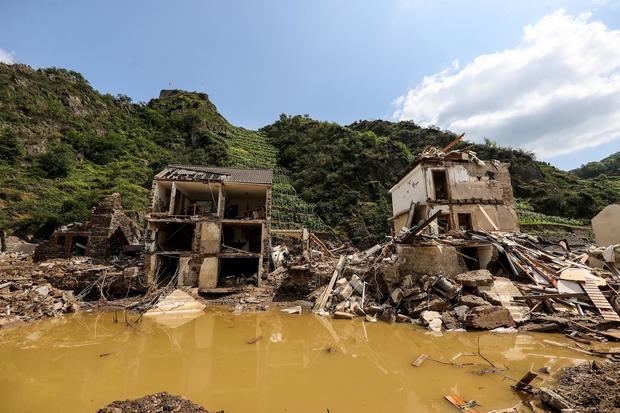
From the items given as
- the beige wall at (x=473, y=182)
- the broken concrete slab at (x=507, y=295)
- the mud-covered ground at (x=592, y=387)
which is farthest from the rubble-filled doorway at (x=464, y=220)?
the mud-covered ground at (x=592, y=387)

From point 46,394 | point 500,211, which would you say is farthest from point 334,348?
point 500,211

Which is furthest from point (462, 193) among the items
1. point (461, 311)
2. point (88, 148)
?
point (88, 148)

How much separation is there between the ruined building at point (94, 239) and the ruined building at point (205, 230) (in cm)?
423

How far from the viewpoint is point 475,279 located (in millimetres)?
11391

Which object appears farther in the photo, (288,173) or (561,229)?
(288,173)

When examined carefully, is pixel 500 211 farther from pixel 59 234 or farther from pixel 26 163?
pixel 26 163

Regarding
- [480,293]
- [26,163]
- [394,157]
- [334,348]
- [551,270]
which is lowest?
[334,348]

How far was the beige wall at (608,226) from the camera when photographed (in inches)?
739

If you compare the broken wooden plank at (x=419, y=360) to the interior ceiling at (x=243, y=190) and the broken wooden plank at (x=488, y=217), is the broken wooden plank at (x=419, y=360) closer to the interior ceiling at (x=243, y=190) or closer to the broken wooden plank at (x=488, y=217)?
the broken wooden plank at (x=488, y=217)

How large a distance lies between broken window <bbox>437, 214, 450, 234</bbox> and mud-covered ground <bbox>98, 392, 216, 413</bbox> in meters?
17.6

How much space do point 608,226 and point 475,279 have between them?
1580cm

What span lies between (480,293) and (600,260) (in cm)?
680

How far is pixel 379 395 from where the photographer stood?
5301mm

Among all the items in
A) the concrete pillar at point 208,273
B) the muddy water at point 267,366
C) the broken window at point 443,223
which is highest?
the broken window at point 443,223
